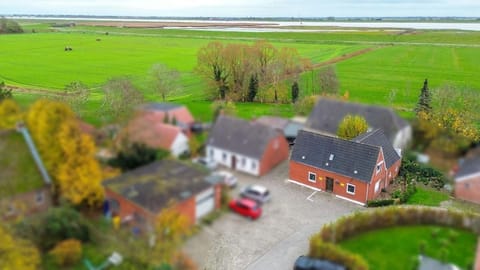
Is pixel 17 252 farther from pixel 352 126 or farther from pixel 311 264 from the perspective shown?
pixel 352 126

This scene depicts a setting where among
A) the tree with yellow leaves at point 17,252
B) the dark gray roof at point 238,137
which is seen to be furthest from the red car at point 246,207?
the tree with yellow leaves at point 17,252

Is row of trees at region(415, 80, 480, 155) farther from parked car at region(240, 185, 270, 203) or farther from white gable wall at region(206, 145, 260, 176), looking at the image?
white gable wall at region(206, 145, 260, 176)

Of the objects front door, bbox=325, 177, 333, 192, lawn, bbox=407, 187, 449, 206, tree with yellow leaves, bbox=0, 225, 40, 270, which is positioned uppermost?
tree with yellow leaves, bbox=0, 225, 40, 270

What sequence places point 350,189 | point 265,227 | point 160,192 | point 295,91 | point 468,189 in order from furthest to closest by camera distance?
1. point 350,189
2. point 468,189
3. point 295,91
4. point 265,227
5. point 160,192

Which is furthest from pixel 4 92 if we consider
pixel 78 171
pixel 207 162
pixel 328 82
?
pixel 328 82

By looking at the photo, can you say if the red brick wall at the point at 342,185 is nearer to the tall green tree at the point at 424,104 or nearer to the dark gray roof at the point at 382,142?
the dark gray roof at the point at 382,142

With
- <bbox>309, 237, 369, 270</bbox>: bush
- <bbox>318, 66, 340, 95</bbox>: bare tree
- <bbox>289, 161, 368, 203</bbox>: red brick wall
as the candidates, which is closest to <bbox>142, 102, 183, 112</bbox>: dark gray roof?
<bbox>318, 66, 340, 95</bbox>: bare tree

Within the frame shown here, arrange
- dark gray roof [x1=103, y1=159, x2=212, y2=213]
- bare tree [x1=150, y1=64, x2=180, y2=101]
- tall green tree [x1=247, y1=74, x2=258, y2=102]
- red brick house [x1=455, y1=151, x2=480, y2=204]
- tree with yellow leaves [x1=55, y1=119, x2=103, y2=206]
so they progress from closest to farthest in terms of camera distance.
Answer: dark gray roof [x1=103, y1=159, x2=212, y2=213] < tree with yellow leaves [x1=55, y1=119, x2=103, y2=206] < bare tree [x1=150, y1=64, x2=180, y2=101] < tall green tree [x1=247, y1=74, x2=258, y2=102] < red brick house [x1=455, y1=151, x2=480, y2=204]
